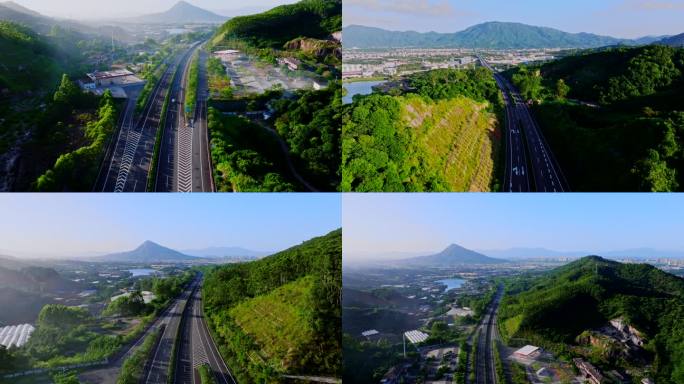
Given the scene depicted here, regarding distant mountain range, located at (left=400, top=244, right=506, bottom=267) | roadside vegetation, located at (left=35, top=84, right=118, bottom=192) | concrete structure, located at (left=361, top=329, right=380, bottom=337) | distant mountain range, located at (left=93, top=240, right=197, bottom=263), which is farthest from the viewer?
distant mountain range, located at (left=400, top=244, right=506, bottom=267)

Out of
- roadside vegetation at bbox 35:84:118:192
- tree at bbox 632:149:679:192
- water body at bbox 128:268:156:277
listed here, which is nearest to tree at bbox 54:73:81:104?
roadside vegetation at bbox 35:84:118:192

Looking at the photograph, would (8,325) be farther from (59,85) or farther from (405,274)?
(405,274)

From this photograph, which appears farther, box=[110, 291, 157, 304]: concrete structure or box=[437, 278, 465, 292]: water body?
box=[437, 278, 465, 292]: water body

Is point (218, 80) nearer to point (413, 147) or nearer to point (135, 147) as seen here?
point (135, 147)

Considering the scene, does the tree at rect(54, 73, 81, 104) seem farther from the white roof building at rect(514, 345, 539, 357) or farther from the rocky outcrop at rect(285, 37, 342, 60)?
the white roof building at rect(514, 345, 539, 357)

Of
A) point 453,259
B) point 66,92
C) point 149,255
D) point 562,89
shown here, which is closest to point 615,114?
point 562,89

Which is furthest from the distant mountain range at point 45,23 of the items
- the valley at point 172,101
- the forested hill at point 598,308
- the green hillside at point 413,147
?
the forested hill at point 598,308
